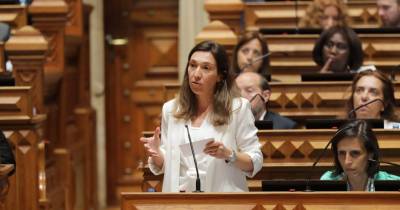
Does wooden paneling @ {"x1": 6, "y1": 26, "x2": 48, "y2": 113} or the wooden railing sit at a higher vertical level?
the wooden railing

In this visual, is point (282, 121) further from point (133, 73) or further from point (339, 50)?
point (133, 73)

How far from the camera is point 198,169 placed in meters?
4.39

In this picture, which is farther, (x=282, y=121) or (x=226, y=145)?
(x=282, y=121)

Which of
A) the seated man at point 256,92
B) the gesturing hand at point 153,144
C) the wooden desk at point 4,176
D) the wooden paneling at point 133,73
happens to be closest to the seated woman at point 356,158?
the gesturing hand at point 153,144

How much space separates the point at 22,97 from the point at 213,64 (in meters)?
1.80

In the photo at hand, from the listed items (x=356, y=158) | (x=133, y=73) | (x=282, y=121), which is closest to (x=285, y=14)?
(x=133, y=73)

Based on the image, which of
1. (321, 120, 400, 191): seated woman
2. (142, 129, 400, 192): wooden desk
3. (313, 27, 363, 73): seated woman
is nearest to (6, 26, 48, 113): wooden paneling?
(142, 129, 400, 192): wooden desk

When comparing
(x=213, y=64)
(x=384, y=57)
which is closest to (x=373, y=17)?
(x=384, y=57)

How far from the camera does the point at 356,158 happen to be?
4570 millimetres

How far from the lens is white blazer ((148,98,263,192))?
439 centimetres

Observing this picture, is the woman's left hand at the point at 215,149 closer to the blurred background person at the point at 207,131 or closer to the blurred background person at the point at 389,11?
the blurred background person at the point at 207,131

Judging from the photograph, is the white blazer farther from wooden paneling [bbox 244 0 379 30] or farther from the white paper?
wooden paneling [bbox 244 0 379 30]

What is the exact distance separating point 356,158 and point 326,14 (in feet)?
9.23

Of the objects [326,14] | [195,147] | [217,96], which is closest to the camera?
[195,147]
